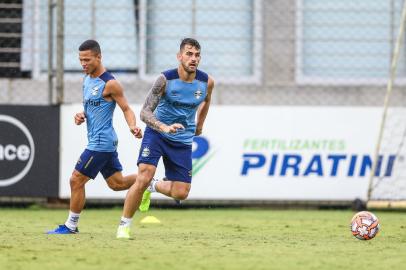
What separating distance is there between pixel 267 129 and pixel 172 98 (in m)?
4.78

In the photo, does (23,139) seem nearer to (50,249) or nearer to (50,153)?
(50,153)

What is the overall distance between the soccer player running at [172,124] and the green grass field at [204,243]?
1.59 feet

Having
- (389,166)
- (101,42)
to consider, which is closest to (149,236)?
(389,166)

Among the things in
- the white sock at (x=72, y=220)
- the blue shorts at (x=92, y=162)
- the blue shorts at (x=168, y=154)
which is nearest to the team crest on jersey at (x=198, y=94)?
the blue shorts at (x=168, y=154)

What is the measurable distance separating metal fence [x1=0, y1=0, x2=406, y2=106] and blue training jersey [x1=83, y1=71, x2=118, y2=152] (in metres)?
5.60

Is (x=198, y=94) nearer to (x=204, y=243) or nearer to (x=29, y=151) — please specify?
(x=204, y=243)

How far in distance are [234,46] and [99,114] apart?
6413 mm

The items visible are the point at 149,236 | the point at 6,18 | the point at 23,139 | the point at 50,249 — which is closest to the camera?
the point at 50,249

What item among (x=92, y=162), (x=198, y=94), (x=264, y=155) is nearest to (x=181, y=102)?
(x=198, y=94)

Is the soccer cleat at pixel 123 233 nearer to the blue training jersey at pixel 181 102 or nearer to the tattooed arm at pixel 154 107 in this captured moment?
the tattooed arm at pixel 154 107

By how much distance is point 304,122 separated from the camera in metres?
15.9

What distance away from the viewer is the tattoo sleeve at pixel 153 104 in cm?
1072

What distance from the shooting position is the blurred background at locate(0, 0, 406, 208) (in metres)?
17.2

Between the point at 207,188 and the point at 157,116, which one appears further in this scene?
the point at 207,188
